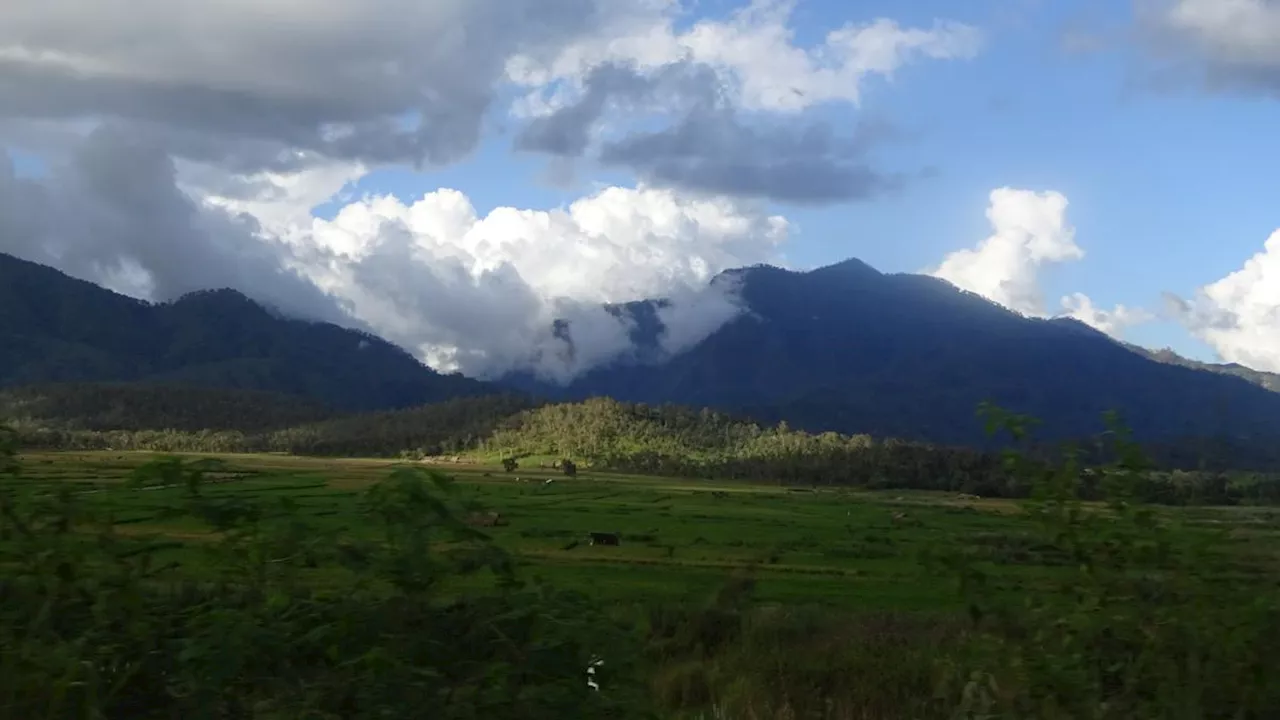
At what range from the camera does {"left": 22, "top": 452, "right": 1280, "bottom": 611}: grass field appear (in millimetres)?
6090

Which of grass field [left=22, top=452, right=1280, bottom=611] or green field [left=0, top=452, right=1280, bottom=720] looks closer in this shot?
green field [left=0, top=452, right=1280, bottom=720]

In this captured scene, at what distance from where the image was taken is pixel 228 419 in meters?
189

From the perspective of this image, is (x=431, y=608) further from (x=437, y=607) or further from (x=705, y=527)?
(x=705, y=527)

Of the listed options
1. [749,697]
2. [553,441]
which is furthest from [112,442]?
[749,697]

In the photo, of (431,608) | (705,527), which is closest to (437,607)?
(431,608)

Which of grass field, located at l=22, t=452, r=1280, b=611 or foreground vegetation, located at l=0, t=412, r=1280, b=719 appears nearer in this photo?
foreground vegetation, located at l=0, t=412, r=1280, b=719

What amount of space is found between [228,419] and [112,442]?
56.2 meters

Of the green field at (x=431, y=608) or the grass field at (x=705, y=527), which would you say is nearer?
the green field at (x=431, y=608)

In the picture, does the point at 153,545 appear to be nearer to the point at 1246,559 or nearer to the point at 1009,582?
the point at 1009,582

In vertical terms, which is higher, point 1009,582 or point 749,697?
point 1009,582

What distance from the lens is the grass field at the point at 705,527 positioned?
609 cm

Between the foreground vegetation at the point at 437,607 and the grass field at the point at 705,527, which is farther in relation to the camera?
the grass field at the point at 705,527

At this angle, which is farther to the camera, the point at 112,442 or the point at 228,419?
the point at 228,419

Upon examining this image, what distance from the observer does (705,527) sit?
70.2m
